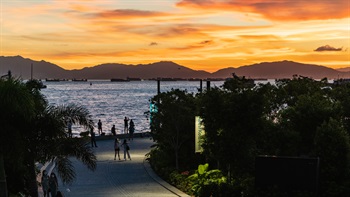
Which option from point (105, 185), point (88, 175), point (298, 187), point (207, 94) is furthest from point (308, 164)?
point (88, 175)

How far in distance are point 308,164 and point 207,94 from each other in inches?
232

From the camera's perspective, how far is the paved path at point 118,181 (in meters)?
28.7

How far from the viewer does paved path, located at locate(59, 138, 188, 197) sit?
28.7 meters

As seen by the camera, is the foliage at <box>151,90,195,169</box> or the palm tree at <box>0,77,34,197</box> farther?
the foliage at <box>151,90,195,169</box>

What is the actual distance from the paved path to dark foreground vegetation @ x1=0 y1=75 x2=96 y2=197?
524 cm

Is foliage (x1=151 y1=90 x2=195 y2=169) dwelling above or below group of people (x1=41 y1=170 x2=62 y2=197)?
above

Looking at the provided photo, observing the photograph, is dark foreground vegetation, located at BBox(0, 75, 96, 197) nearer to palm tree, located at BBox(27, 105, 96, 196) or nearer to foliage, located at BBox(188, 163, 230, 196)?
palm tree, located at BBox(27, 105, 96, 196)

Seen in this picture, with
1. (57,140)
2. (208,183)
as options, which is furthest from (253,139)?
(57,140)

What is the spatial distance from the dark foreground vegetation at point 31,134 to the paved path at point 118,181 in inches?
206

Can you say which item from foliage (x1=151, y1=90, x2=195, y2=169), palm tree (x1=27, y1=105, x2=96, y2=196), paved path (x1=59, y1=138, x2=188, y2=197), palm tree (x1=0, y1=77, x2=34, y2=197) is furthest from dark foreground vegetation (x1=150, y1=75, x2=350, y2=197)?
palm tree (x1=0, y1=77, x2=34, y2=197)

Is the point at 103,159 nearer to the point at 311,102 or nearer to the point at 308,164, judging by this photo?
the point at 311,102

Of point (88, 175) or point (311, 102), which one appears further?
point (88, 175)

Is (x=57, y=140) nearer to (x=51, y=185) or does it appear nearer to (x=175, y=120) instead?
(x=51, y=185)

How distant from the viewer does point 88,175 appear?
34188 mm
